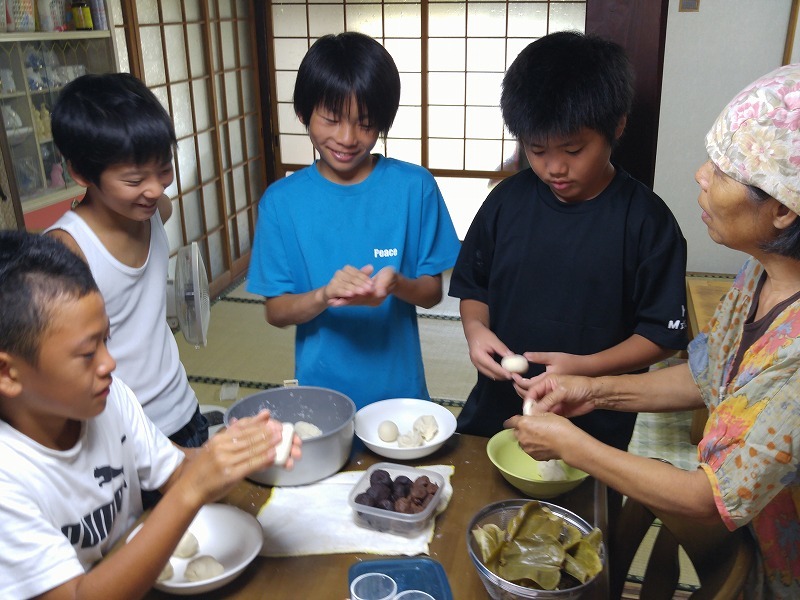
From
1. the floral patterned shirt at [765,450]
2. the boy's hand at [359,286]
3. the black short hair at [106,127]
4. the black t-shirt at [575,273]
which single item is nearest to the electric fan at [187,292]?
the black short hair at [106,127]

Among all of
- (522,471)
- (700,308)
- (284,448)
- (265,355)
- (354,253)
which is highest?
(354,253)

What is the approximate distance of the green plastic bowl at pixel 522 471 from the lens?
1.42 metres

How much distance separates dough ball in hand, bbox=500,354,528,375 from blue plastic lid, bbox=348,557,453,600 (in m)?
0.55

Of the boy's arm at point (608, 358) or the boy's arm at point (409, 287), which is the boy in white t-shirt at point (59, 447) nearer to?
the boy's arm at point (409, 287)

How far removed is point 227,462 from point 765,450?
86 centimetres

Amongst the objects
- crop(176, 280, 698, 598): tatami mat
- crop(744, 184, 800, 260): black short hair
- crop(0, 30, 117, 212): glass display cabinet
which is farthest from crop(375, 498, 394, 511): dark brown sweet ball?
crop(0, 30, 117, 212): glass display cabinet

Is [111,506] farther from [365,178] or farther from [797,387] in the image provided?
[797,387]

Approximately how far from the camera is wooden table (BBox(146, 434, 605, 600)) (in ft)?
4.02

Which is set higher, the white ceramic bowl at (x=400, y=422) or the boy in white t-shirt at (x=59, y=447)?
the boy in white t-shirt at (x=59, y=447)

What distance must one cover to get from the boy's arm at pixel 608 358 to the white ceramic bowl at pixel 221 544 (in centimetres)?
76

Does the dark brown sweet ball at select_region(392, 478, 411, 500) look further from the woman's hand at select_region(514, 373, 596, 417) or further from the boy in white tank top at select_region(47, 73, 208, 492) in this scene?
the boy in white tank top at select_region(47, 73, 208, 492)

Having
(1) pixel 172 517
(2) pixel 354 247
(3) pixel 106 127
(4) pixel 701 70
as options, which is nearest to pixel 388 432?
(2) pixel 354 247

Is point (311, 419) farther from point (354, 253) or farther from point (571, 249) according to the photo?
point (571, 249)

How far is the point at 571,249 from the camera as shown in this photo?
1.73 metres
